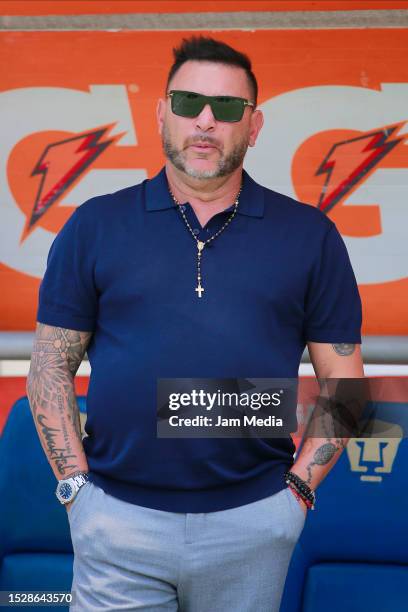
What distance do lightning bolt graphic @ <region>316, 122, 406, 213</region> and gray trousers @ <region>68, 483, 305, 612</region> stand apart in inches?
64.7

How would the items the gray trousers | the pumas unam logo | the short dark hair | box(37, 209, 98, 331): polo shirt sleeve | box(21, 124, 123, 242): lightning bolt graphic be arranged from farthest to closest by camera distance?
1. box(21, 124, 123, 242): lightning bolt graphic
2. the pumas unam logo
3. the short dark hair
4. box(37, 209, 98, 331): polo shirt sleeve
5. the gray trousers

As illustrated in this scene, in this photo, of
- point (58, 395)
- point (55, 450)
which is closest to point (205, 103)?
point (58, 395)

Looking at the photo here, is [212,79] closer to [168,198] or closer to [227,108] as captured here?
[227,108]

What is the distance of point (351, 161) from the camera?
139 inches

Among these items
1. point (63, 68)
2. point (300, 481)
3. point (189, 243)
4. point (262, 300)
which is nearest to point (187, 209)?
point (189, 243)

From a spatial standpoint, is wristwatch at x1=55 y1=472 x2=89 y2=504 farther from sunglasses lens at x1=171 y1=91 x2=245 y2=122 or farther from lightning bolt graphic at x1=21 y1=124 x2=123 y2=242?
lightning bolt graphic at x1=21 y1=124 x2=123 y2=242

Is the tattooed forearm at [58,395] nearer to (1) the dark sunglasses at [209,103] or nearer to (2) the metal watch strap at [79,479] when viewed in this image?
(2) the metal watch strap at [79,479]

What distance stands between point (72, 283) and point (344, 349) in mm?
665

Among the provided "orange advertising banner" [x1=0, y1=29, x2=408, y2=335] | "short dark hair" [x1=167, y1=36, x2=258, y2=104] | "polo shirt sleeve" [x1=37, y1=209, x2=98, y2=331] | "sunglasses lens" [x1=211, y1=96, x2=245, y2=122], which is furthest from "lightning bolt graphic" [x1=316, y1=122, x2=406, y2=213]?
"polo shirt sleeve" [x1=37, y1=209, x2=98, y2=331]

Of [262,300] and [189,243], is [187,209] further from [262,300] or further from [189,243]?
[262,300]

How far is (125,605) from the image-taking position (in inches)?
81.4

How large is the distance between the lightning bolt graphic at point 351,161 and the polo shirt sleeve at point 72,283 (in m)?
1.52

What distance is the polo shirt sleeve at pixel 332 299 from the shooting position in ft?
7.32

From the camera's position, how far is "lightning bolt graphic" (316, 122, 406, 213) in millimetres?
3525
